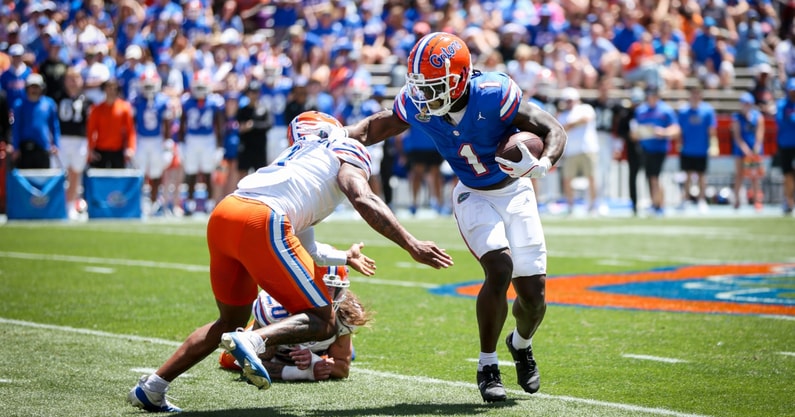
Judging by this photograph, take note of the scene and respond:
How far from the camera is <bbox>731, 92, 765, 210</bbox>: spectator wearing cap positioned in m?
20.1

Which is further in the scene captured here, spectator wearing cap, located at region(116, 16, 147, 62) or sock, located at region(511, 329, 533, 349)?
spectator wearing cap, located at region(116, 16, 147, 62)

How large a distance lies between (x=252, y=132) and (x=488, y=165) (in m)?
12.4

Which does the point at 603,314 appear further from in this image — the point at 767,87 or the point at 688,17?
the point at 688,17

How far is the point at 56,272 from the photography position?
10273 millimetres

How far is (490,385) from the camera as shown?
530cm

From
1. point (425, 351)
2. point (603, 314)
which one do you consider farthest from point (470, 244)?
point (603, 314)

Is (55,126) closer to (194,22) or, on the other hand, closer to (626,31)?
(194,22)

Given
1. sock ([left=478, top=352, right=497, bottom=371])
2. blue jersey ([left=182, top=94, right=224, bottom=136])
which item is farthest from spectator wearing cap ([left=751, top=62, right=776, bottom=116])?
sock ([left=478, top=352, right=497, bottom=371])

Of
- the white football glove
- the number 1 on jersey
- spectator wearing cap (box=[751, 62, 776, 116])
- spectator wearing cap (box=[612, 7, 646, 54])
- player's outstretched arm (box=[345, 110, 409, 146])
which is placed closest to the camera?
the white football glove

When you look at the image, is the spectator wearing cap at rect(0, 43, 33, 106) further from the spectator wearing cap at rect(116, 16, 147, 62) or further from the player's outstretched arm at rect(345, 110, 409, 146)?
the player's outstretched arm at rect(345, 110, 409, 146)

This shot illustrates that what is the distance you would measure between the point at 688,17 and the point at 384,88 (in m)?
9.01

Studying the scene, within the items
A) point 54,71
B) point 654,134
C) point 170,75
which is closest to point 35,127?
point 54,71

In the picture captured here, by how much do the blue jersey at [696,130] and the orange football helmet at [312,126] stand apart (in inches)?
597

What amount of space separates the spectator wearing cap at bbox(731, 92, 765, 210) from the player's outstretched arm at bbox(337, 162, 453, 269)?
53.7ft
